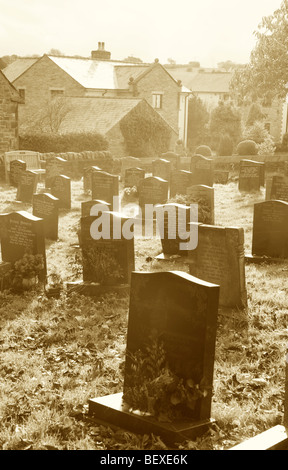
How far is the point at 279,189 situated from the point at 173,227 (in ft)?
16.6

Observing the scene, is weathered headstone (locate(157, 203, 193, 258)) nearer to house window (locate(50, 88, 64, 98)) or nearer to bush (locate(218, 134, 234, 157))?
bush (locate(218, 134, 234, 157))

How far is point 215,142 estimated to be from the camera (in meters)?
52.0

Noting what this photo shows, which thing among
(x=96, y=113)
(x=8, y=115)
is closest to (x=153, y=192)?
(x=8, y=115)

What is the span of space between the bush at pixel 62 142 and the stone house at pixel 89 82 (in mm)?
9513

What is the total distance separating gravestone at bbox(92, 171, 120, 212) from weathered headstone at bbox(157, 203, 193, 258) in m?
4.78

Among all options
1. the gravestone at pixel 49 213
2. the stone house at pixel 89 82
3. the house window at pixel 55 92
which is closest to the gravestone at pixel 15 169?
the gravestone at pixel 49 213

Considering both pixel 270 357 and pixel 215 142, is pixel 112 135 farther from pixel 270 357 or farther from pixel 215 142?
pixel 270 357

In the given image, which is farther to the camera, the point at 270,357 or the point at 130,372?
the point at 270,357

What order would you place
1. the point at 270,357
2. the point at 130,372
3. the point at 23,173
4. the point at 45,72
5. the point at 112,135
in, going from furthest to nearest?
the point at 45,72
the point at 112,135
the point at 23,173
the point at 270,357
the point at 130,372

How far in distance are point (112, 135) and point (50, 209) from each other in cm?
2305

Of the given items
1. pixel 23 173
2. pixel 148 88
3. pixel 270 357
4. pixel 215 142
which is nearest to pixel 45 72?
pixel 148 88

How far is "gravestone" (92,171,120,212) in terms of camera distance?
55.1 ft

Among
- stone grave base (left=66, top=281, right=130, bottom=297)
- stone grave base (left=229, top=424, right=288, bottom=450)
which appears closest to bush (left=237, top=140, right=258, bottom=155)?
stone grave base (left=66, top=281, right=130, bottom=297)

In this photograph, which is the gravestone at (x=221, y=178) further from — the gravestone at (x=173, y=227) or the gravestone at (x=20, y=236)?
the gravestone at (x=20, y=236)
